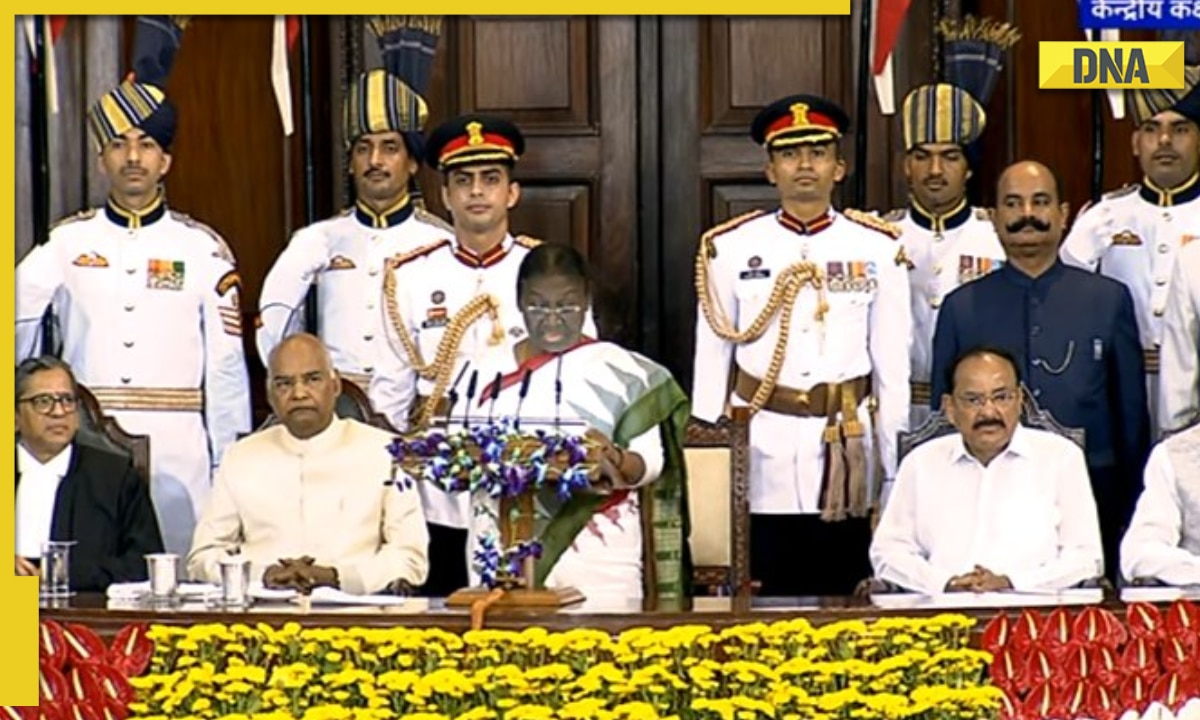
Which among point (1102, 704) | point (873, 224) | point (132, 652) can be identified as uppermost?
point (873, 224)

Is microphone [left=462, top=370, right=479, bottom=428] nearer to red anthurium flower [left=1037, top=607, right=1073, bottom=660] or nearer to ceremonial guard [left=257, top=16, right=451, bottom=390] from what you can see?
red anthurium flower [left=1037, top=607, right=1073, bottom=660]

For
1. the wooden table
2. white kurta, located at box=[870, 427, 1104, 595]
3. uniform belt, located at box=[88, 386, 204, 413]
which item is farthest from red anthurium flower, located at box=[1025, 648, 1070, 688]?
uniform belt, located at box=[88, 386, 204, 413]

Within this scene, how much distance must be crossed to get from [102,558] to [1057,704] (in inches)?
89.0

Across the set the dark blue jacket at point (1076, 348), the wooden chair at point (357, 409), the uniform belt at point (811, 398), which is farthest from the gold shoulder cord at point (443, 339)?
the dark blue jacket at point (1076, 348)

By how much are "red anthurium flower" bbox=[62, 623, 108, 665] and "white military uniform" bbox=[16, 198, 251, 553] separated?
2323 millimetres

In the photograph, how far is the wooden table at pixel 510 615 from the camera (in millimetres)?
5727

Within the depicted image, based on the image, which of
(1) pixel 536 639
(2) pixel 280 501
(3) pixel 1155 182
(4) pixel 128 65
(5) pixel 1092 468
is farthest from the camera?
(4) pixel 128 65

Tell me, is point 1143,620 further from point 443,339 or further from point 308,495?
point 443,339

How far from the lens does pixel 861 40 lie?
905 cm

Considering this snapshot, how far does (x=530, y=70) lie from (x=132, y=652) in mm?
3825

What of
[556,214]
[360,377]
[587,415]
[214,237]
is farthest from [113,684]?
[556,214]

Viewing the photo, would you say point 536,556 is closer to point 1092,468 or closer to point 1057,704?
point 1057,704

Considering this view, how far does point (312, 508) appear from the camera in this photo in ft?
22.7

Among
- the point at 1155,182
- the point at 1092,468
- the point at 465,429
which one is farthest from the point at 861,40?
the point at 465,429
